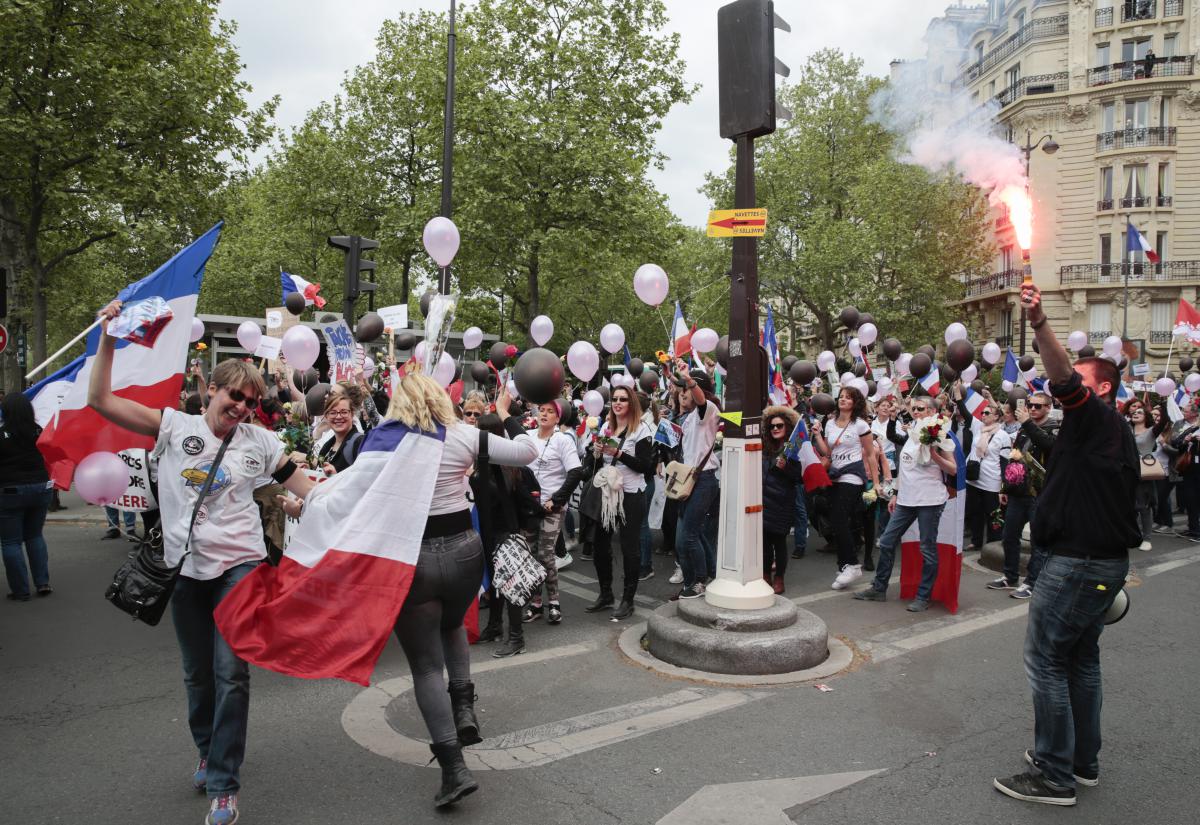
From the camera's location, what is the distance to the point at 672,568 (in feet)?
28.8

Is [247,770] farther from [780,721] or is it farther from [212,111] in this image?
[212,111]

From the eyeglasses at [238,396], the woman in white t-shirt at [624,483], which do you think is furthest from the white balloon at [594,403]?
the eyeglasses at [238,396]

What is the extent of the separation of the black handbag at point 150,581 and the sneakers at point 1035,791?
12.0ft

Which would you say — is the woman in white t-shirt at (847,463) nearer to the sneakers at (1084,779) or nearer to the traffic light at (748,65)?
the traffic light at (748,65)

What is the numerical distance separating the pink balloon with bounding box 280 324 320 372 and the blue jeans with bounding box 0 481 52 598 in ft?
7.59

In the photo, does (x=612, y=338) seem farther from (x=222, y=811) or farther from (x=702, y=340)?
(x=222, y=811)

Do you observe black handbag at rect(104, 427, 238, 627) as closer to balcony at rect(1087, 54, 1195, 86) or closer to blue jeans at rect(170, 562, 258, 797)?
blue jeans at rect(170, 562, 258, 797)

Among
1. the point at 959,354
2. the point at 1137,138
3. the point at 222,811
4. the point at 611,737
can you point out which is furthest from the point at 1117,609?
the point at 1137,138

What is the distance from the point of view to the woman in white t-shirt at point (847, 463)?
25.9ft

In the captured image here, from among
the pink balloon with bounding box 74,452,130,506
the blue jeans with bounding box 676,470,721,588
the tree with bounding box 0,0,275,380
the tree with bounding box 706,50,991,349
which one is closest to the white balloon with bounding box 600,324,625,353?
the blue jeans with bounding box 676,470,721,588

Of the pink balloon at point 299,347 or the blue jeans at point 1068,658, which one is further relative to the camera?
the pink balloon at point 299,347

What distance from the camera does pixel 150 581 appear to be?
11.5 feet

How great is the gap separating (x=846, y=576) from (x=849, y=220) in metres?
30.1

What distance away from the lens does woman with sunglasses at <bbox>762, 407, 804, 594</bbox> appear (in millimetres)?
7445
